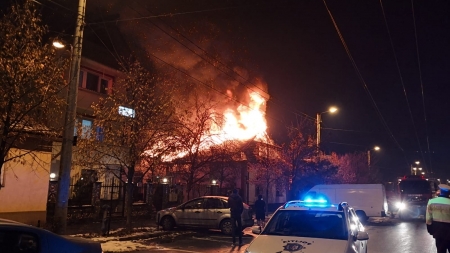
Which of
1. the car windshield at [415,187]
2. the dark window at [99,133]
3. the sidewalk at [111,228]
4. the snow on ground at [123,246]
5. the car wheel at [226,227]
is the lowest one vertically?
the snow on ground at [123,246]

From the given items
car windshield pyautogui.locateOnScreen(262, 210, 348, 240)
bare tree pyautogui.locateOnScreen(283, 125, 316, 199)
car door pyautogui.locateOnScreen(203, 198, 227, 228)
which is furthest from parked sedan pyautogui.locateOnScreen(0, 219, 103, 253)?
bare tree pyautogui.locateOnScreen(283, 125, 316, 199)

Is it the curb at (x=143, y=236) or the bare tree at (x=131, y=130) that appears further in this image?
the bare tree at (x=131, y=130)

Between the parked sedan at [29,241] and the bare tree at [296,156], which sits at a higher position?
the bare tree at [296,156]

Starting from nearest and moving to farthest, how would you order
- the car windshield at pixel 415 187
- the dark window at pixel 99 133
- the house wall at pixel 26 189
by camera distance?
the house wall at pixel 26 189
the dark window at pixel 99 133
the car windshield at pixel 415 187

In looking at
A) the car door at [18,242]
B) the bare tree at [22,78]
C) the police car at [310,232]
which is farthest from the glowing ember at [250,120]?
the car door at [18,242]

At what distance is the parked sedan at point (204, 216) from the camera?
50.8ft

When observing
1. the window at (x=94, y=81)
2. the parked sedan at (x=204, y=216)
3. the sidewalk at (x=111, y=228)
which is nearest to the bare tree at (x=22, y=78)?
the sidewalk at (x=111, y=228)

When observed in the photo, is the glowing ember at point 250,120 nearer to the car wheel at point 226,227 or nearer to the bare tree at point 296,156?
the bare tree at point 296,156

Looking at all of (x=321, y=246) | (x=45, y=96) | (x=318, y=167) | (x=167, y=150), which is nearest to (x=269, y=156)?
(x=318, y=167)

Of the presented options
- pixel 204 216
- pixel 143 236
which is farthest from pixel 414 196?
pixel 143 236

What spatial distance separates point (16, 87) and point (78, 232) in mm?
6778

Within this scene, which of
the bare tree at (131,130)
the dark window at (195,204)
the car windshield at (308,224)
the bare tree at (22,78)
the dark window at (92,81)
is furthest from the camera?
the dark window at (92,81)

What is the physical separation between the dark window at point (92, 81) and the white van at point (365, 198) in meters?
13.8

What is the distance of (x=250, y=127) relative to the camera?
3297 cm
